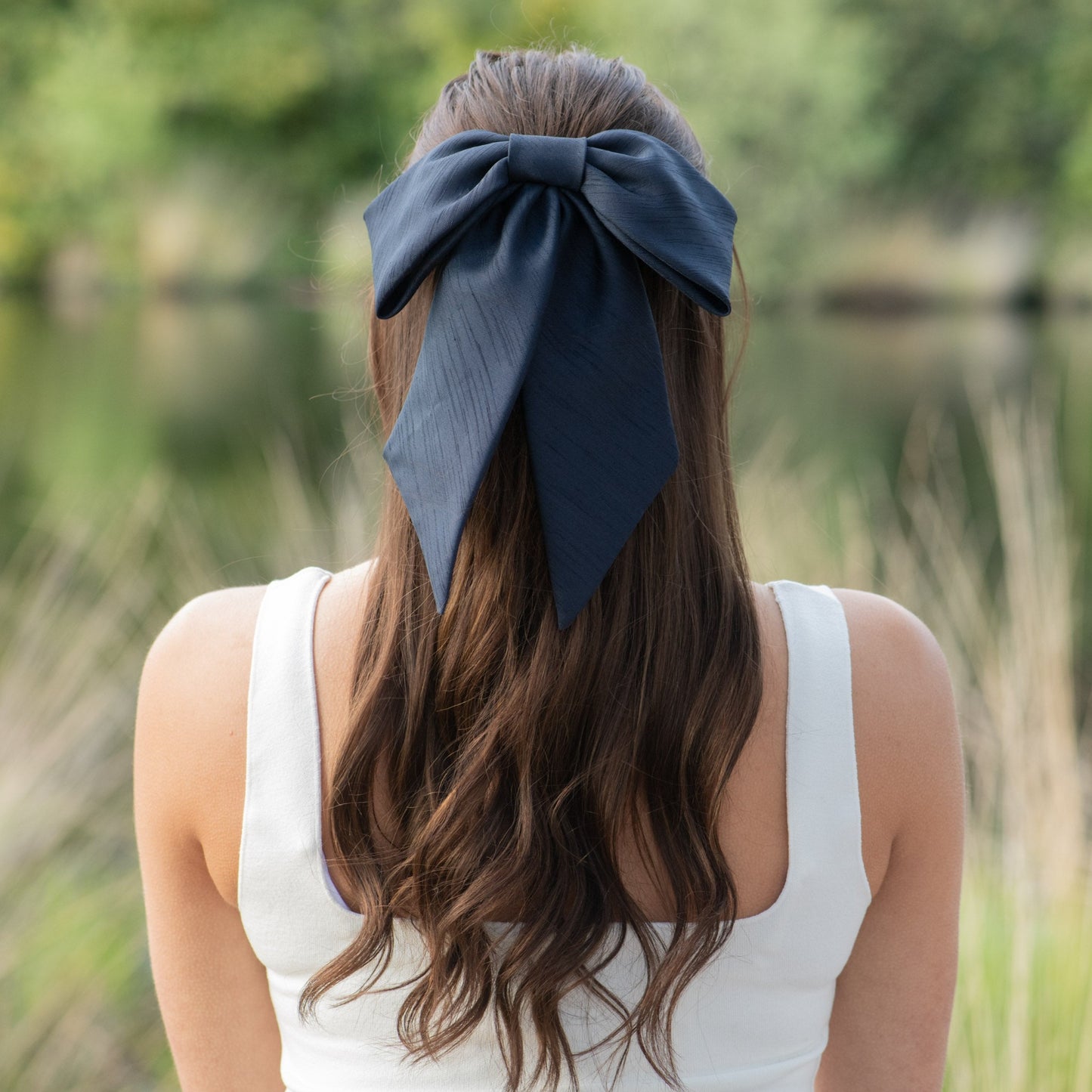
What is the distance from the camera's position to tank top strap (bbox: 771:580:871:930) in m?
0.67

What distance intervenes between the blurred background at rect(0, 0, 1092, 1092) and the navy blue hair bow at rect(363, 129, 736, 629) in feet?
0.73

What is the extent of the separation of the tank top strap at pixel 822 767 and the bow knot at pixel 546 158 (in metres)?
0.31

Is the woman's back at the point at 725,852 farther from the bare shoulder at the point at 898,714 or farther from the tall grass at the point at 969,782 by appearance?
the tall grass at the point at 969,782

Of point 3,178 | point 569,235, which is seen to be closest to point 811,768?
point 569,235

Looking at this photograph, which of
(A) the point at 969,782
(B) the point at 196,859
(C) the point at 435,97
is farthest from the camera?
(C) the point at 435,97

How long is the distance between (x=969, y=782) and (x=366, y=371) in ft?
8.79

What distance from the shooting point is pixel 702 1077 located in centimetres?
71

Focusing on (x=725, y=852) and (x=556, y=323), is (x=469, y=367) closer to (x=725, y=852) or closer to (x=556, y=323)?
A: (x=556, y=323)

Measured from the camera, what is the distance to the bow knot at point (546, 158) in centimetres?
63

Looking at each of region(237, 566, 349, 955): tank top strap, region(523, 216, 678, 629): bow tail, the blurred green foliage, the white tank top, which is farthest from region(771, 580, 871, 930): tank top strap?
the blurred green foliage

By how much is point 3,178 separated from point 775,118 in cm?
626

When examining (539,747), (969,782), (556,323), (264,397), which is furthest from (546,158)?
(264,397)

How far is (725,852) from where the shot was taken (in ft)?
2.25

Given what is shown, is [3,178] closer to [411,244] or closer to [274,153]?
[274,153]
